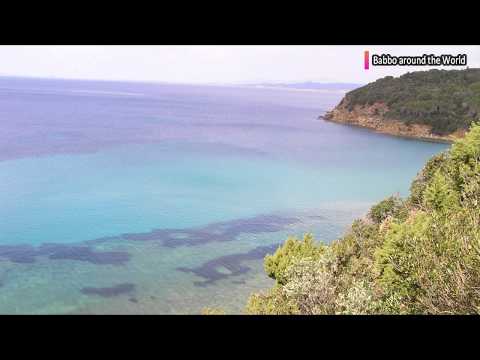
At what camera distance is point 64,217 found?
3291cm

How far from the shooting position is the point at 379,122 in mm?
66938

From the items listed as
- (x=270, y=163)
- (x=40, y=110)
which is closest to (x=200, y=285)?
(x=270, y=163)

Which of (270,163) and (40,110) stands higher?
(40,110)

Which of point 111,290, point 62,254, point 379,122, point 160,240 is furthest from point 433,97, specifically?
point 111,290

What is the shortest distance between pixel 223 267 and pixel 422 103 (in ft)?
142

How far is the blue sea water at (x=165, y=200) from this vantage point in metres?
21.8

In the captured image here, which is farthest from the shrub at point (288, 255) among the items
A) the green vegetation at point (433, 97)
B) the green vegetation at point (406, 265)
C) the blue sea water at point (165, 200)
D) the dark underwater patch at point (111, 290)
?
the green vegetation at point (433, 97)

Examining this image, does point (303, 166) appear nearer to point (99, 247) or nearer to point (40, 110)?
point (99, 247)

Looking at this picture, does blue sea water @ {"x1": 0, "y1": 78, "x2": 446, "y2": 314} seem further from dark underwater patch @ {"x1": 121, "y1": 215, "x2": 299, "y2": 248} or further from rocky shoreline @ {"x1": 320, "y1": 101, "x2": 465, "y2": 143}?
rocky shoreline @ {"x1": 320, "y1": 101, "x2": 465, "y2": 143}

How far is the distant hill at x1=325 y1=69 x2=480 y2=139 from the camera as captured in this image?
55688mm

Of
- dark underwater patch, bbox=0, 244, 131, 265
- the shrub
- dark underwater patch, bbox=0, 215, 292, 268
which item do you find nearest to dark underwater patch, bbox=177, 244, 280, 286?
dark underwater patch, bbox=0, 215, 292, 268

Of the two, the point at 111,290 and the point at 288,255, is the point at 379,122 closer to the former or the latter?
the point at 111,290

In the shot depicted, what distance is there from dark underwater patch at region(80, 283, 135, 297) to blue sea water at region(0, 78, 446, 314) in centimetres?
5
